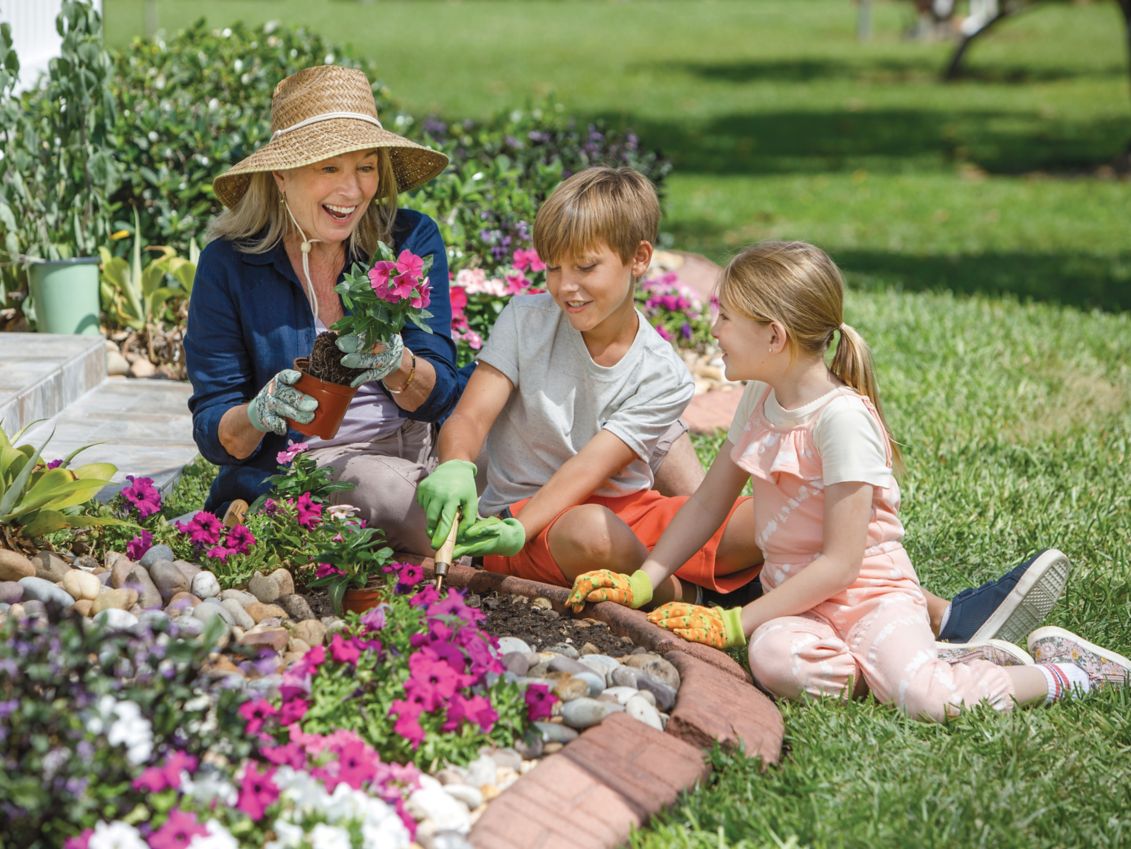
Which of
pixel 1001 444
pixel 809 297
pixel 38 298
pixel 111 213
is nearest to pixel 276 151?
pixel 809 297

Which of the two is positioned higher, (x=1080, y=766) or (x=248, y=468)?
(x=248, y=468)

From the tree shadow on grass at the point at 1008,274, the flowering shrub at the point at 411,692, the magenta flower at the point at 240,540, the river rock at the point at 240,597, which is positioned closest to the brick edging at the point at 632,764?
the flowering shrub at the point at 411,692

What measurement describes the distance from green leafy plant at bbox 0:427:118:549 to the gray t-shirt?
40.4 inches

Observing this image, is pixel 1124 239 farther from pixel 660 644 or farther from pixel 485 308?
pixel 660 644

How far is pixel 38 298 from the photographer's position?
4910 mm

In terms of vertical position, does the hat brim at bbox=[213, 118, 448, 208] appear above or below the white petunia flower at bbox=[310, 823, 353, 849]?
above

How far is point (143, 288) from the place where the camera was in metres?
5.18

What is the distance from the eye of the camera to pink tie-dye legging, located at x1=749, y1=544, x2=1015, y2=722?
2875 millimetres

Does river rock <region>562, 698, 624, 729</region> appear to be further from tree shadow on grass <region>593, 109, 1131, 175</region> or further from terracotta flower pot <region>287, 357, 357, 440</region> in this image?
tree shadow on grass <region>593, 109, 1131, 175</region>

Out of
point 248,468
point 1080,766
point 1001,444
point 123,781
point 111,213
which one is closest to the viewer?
point 123,781

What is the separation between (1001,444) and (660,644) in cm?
230

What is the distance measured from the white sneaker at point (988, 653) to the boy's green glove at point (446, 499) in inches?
43.6

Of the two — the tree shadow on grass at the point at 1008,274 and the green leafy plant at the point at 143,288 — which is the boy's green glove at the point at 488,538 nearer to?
the green leafy plant at the point at 143,288

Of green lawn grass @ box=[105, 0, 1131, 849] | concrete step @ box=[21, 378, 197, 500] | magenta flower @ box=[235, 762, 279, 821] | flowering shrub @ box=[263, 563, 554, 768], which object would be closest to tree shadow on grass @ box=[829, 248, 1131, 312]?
green lawn grass @ box=[105, 0, 1131, 849]
